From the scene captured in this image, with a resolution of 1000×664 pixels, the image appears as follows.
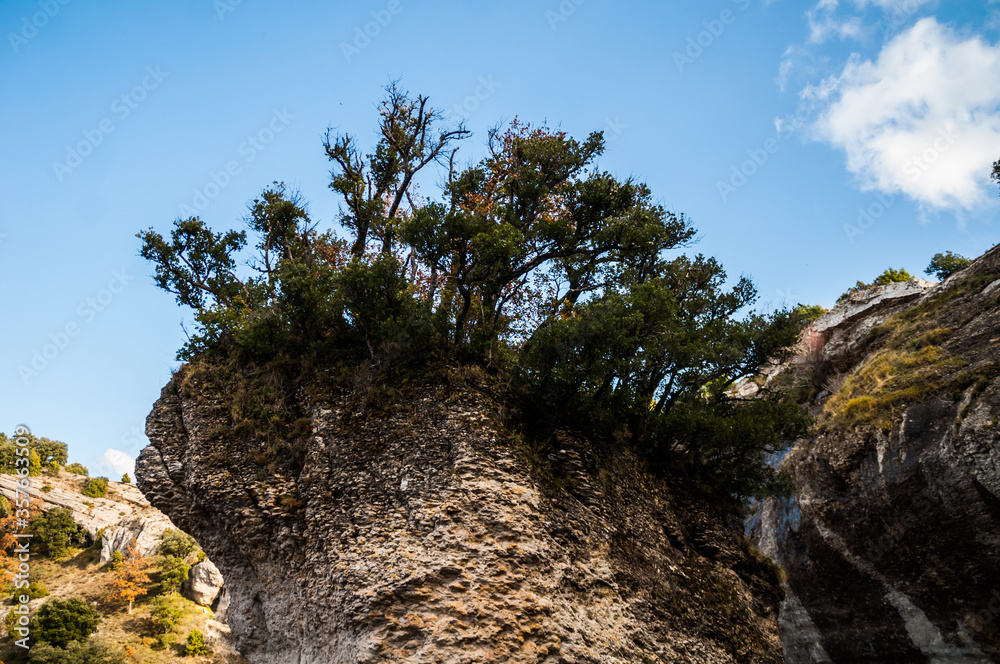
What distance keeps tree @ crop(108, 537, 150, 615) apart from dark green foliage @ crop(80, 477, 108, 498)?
15.5 meters

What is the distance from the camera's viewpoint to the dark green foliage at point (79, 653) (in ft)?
102

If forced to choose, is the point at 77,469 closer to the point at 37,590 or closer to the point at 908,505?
the point at 37,590

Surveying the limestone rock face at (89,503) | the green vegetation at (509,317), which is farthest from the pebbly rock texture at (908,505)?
the limestone rock face at (89,503)

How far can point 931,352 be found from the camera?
21797 mm

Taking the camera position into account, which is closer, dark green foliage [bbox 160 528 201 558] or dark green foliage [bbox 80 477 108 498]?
dark green foliage [bbox 160 528 201 558]

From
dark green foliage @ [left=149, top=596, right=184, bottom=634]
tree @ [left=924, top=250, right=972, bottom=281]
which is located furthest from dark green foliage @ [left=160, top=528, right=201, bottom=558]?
tree @ [left=924, top=250, right=972, bottom=281]

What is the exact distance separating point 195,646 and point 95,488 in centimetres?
2587

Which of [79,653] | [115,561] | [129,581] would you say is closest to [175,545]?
[115,561]

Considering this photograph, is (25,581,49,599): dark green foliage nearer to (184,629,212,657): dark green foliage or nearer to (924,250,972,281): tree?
(184,629,212,657): dark green foliage

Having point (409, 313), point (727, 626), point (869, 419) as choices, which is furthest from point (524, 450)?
point (869, 419)

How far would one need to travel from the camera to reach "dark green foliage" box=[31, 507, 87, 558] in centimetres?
4500

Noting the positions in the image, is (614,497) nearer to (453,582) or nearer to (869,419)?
(453,582)

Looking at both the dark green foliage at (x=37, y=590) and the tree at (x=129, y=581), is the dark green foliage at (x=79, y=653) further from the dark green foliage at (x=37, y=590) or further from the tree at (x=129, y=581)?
the dark green foliage at (x=37, y=590)

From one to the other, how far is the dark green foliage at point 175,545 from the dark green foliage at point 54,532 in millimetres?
6713
